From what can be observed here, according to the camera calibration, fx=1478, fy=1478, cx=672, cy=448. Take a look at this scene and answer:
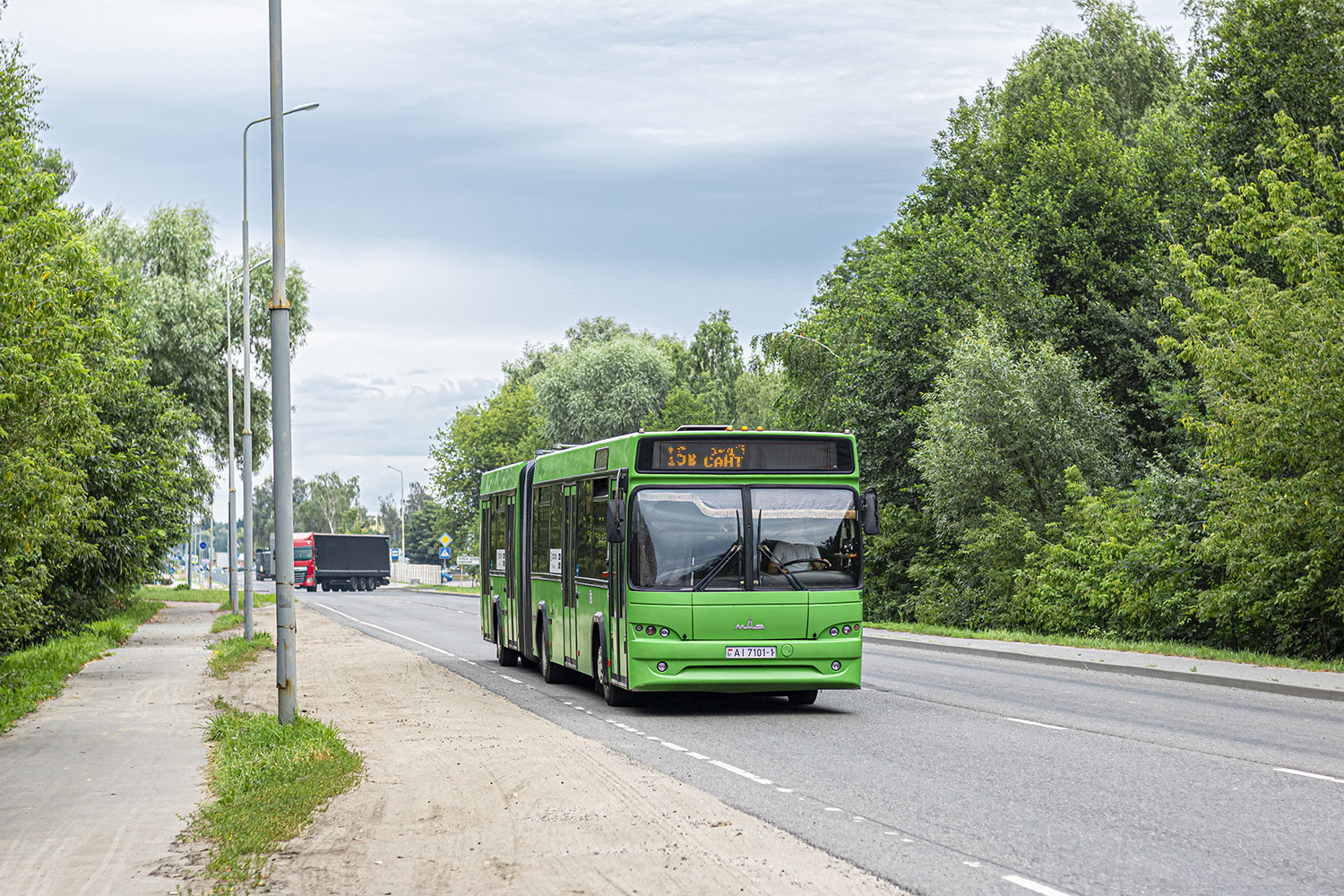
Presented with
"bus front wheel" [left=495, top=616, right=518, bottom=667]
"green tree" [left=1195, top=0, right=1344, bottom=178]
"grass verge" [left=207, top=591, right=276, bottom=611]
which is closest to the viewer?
"bus front wheel" [left=495, top=616, right=518, bottom=667]

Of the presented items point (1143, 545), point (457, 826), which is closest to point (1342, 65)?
point (1143, 545)

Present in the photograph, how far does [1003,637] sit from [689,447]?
16453 millimetres

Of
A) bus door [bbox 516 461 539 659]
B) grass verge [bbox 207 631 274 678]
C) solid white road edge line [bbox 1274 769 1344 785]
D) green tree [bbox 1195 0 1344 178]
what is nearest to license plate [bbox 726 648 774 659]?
solid white road edge line [bbox 1274 769 1344 785]

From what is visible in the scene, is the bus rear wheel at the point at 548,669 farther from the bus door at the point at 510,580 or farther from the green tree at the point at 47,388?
the green tree at the point at 47,388

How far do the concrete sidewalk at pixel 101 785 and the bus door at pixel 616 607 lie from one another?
169 inches

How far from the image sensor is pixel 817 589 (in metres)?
15.3

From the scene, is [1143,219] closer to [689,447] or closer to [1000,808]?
[689,447]

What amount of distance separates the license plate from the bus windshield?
637 mm

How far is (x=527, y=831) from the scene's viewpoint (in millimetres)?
8734

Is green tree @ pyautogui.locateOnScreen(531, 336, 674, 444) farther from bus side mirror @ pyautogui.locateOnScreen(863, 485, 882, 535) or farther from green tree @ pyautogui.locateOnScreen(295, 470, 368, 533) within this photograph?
green tree @ pyautogui.locateOnScreen(295, 470, 368, 533)

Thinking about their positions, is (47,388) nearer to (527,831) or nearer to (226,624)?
(527,831)

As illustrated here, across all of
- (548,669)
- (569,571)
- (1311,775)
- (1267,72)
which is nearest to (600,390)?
(1267,72)

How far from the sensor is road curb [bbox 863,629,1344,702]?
704 inches

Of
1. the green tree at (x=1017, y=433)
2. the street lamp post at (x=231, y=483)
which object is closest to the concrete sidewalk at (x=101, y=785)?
the green tree at (x=1017, y=433)
